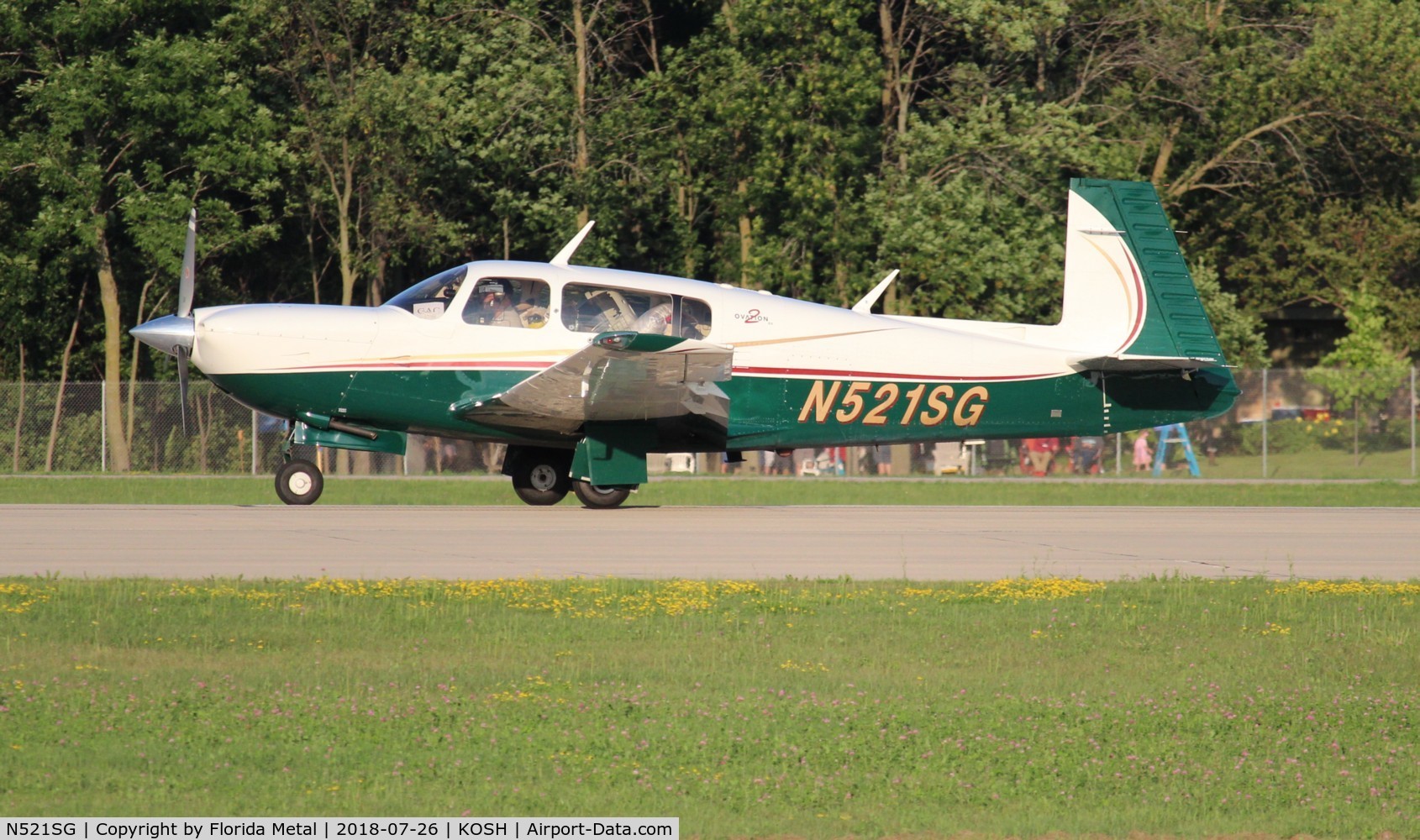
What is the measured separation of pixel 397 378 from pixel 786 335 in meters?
4.36

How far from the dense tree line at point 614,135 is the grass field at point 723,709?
21247 millimetres

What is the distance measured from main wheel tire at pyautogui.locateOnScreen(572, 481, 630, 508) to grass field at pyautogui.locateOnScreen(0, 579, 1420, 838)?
6.82 meters

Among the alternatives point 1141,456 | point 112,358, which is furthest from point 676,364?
point 112,358

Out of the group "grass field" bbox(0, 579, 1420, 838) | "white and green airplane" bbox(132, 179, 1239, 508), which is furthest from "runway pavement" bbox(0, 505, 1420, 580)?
"grass field" bbox(0, 579, 1420, 838)

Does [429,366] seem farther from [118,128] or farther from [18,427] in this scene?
[118,128]

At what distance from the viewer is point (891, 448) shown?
30984 millimetres

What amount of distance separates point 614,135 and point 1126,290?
16.4 meters

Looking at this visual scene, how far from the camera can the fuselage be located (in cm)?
1625

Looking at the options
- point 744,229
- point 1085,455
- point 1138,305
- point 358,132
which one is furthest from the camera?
point 744,229

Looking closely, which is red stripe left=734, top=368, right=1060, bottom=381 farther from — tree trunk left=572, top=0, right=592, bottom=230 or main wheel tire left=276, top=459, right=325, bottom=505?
tree trunk left=572, top=0, right=592, bottom=230

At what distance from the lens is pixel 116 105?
99.6ft

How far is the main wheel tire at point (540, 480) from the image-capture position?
17.9 metres

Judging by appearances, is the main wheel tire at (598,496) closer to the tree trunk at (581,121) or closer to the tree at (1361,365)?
the tree trunk at (581,121)

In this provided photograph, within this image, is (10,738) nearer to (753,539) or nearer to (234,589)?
(234,589)
